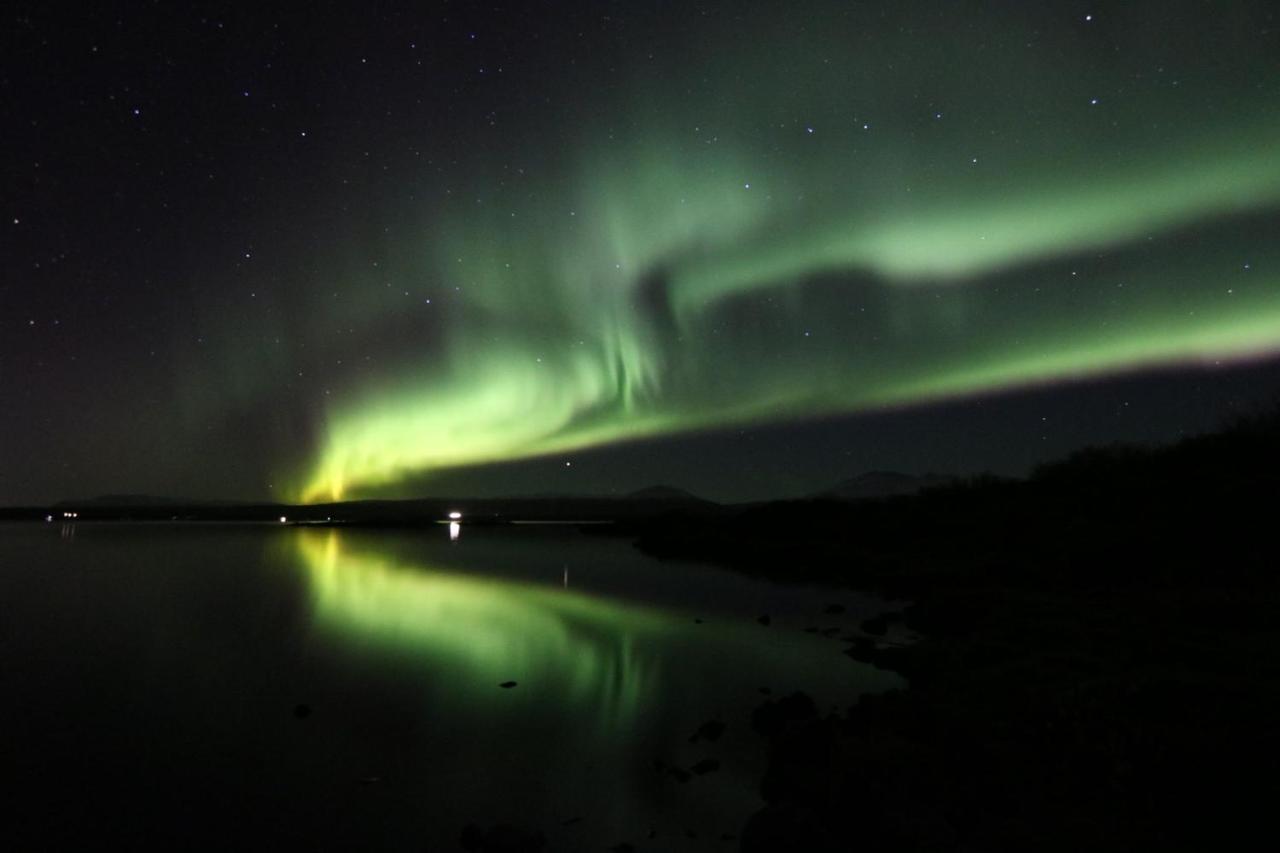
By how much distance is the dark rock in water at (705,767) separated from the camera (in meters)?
10.6

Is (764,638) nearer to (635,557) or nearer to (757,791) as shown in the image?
(757,791)

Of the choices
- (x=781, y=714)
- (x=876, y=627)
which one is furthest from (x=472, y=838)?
(x=876, y=627)

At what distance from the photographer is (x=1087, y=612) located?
1978cm

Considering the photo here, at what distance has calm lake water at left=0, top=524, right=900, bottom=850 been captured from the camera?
31.4 ft

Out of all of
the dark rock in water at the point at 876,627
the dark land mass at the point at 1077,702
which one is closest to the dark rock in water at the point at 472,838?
the dark land mass at the point at 1077,702

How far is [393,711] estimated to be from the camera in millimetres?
15062

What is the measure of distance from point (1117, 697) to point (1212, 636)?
6.26 meters

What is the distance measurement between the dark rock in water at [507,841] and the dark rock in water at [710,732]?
172 inches

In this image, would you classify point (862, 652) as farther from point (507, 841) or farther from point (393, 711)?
point (507, 841)

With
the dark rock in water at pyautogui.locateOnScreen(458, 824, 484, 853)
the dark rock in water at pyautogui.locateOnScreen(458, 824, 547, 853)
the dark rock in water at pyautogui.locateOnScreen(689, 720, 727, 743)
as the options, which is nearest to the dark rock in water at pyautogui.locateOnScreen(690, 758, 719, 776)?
the dark rock in water at pyautogui.locateOnScreen(689, 720, 727, 743)

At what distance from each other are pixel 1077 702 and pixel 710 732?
5584 mm

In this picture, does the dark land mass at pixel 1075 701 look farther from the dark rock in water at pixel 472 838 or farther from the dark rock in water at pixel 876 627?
the dark rock in water at pixel 472 838

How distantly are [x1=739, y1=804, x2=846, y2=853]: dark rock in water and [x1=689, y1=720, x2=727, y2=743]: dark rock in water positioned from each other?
4.76 m

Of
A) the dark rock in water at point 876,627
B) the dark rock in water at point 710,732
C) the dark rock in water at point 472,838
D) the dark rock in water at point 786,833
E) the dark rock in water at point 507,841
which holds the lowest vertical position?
the dark rock in water at point 876,627
